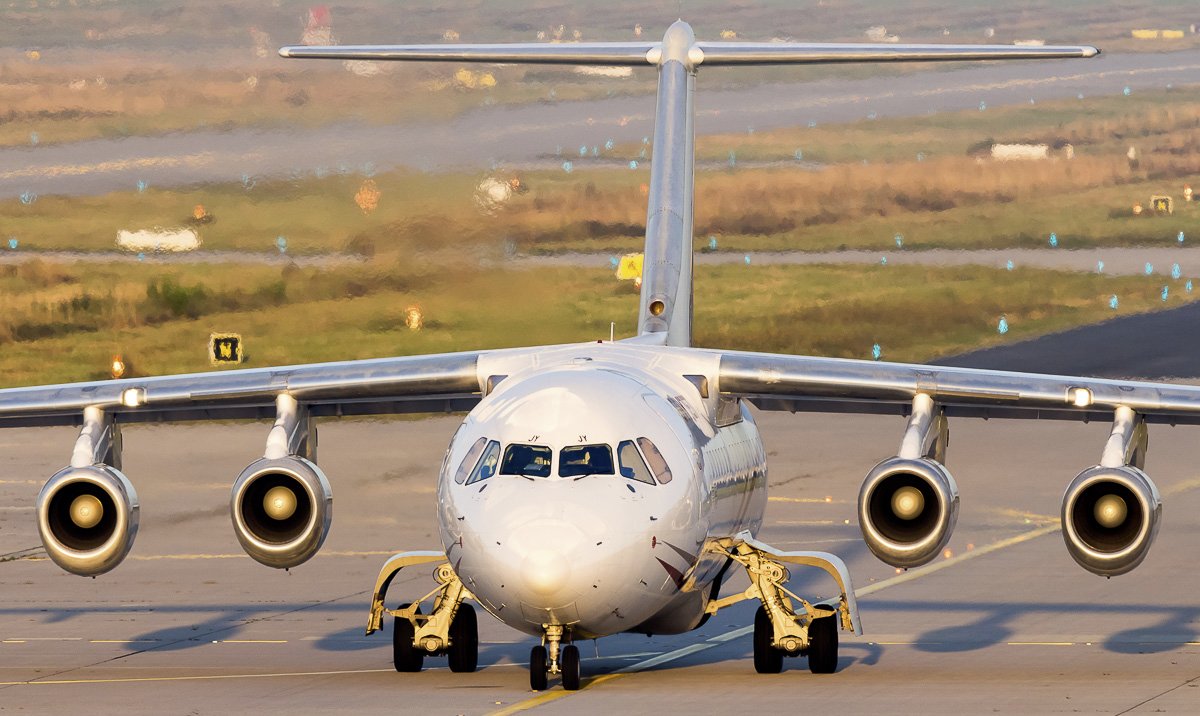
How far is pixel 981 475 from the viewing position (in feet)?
120

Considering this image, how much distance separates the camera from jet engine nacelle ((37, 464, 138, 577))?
20984mm

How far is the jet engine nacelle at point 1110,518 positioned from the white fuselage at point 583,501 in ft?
9.49

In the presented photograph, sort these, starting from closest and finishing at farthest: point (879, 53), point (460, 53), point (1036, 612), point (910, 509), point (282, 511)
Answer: point (910, 509) → point (282, 511) → point (879, 53) → point (460, 53) → point (1036, 612)

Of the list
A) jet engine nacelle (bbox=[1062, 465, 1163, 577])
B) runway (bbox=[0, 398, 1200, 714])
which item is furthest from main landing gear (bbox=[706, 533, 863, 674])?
jet engine nacelle (bbox=[1062, 465, 1163, 577])

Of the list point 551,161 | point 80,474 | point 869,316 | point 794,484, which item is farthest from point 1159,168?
point 80,474

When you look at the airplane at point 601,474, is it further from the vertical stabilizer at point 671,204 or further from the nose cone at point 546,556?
the vertical stabilizer at point 671,204

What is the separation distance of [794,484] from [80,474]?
16.7 m

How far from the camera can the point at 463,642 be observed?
20500 mm

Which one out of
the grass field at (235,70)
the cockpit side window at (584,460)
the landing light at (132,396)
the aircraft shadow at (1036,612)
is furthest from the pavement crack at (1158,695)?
the grass field at (235,70)

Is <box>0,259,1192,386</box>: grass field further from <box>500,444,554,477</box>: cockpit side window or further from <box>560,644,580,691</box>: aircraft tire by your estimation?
<box>500,444,554,477</box>: cockpit side window

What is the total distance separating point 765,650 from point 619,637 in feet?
9.89

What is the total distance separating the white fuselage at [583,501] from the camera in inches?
690

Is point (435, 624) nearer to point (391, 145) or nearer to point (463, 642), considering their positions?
point (463, 642)

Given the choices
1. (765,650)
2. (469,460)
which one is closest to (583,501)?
(469,460)
